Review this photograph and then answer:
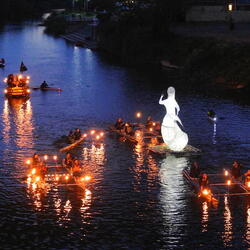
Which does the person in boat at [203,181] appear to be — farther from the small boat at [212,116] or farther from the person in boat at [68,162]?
the small boat at [212,116]

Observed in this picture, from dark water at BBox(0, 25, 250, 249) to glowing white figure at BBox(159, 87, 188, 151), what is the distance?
129 centimetres

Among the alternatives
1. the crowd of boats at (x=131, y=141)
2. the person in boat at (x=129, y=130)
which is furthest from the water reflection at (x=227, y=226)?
the person in boat at (x=129, y=130)

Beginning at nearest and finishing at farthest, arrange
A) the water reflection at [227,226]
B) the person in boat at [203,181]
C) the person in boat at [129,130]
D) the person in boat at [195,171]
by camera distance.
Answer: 1. the water reflection at [227,226]
2. the person in boat at [203,181]
3. the person in boat at [195,171]
4. the person in boat at [129,130]

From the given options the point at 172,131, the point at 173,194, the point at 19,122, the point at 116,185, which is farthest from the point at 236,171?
the point at 19,122

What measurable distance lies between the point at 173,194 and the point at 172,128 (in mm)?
8674

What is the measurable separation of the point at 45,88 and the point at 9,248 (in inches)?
1990

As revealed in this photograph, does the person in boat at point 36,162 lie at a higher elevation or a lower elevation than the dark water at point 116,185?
higher

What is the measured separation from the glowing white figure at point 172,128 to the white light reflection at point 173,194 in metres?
1.04

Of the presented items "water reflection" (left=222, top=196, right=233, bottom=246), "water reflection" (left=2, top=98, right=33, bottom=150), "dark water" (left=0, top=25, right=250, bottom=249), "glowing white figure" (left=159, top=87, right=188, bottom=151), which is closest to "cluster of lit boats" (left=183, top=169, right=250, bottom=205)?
"dark water" (left=0, top=25, right=250, bottom=249)

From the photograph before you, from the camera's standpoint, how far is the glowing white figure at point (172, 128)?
48844 mm

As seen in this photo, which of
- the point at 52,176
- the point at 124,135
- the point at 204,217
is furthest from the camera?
the point at 124,135

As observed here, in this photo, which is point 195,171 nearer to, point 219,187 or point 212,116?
point 219,187

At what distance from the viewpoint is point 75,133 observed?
53.8 m

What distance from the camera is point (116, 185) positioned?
142 feet
